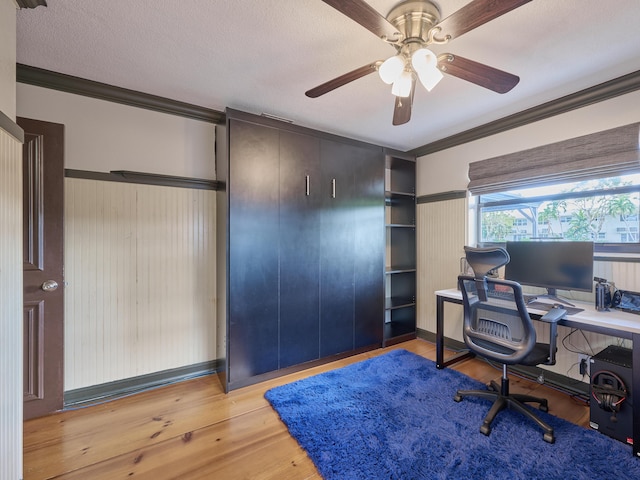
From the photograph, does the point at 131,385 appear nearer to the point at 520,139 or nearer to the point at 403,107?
the point at 403,107

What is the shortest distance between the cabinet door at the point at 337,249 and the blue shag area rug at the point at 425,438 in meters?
0.56

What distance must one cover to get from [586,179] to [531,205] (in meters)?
0.46

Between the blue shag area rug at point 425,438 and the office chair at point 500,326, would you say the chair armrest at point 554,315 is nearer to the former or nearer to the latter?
the office chair at point 500,326

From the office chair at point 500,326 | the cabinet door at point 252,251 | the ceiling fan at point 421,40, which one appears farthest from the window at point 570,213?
the cabinet door at point 252,251

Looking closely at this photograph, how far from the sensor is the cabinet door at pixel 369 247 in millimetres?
3061

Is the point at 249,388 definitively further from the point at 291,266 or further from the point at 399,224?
the point at 399,224

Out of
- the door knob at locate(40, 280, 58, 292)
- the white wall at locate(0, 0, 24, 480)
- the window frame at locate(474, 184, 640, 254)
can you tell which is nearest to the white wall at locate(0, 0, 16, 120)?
the white wall at locate(0, 0, 24, 480)

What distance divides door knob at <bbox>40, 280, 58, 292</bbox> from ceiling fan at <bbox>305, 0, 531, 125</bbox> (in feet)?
7.31

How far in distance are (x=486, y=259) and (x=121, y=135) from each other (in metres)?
2.87

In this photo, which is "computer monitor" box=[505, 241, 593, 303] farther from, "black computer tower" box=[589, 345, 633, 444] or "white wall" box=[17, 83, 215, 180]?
"white wall" box=[17, 83, 215, 180]

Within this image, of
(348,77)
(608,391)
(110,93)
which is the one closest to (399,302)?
(608,391)

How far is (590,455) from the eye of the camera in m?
1.62

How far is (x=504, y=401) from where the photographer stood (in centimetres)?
199

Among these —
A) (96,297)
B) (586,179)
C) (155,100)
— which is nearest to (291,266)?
(96,297)
